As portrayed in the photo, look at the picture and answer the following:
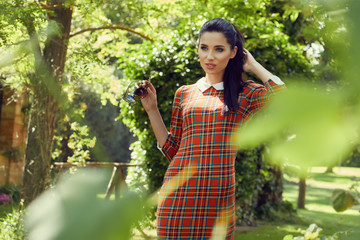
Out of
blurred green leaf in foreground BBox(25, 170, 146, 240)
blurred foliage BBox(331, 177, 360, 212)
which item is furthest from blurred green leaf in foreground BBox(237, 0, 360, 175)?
blurred foliage BBox(331, 177, 360, 212)

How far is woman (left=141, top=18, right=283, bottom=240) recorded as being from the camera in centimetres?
205

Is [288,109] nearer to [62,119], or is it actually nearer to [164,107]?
[164,107]

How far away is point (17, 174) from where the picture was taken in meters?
9.05

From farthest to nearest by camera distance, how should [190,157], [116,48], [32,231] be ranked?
[116,48]
[190,157]
[32,231]

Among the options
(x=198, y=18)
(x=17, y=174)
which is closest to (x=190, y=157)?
(x=198, y=18)

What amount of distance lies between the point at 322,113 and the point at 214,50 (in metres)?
1.87

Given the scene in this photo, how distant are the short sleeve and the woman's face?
28 centimetres

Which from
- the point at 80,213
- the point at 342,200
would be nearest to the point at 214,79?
the point at 342,200

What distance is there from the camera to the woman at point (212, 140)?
6.72 ft

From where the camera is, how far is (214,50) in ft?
7.02

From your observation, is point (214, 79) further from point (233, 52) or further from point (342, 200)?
point (342, 200)

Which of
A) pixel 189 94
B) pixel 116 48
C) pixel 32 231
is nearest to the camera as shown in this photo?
pixel 32 231

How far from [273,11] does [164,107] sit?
120 inches

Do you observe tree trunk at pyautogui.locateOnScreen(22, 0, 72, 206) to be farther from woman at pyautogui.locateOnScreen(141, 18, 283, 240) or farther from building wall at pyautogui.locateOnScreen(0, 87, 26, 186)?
building wall at pyautogui.locateOnScreen(0, 87, 26, 186)
